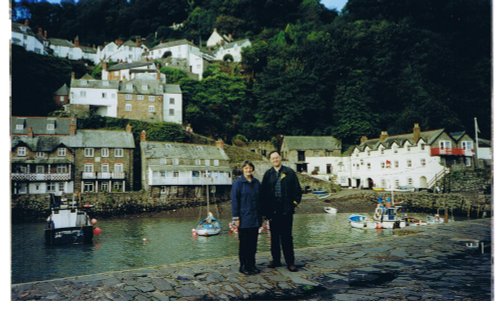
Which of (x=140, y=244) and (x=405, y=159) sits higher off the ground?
(x=405, y=159)

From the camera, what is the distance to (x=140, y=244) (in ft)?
30.6

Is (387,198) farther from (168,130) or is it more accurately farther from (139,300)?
(168,130)

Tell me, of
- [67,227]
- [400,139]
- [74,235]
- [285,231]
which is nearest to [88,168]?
[67,227]

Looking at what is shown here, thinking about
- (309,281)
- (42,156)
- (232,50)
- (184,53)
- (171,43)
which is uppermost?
(171,43)

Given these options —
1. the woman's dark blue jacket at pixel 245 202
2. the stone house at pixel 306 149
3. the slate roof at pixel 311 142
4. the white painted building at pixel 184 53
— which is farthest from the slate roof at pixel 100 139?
the white painted building at pixel 184 53

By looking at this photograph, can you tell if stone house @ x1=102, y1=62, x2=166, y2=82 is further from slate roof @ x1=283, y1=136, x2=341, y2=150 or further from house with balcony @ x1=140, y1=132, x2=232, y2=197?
slate roof @ x1=283, y1=136, x2=341, y2=150

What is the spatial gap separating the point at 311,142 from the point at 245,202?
46.3ft

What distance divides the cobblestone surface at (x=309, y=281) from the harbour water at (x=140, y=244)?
4.75 feet

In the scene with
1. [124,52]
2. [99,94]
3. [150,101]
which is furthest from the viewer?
[124,52]

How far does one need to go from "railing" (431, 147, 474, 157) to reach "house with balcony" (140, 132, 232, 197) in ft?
26.6

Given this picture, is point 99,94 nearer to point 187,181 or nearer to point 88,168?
point 88,168

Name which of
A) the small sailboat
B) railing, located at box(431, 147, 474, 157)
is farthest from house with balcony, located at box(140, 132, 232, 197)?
railing, located at box(431, 147, 474, 157)

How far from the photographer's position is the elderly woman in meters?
3.25

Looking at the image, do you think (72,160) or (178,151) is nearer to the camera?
(72,160)
